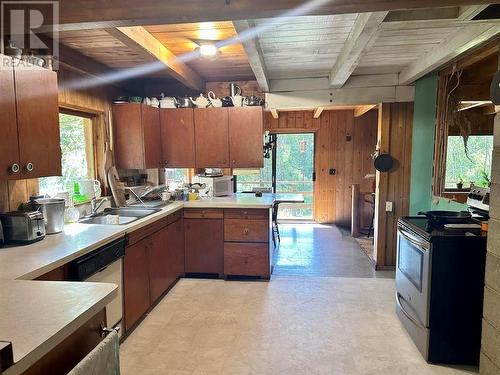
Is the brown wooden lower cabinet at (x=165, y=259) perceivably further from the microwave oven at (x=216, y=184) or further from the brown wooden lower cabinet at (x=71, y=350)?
the brown wooden lower cabinet at (x=71, y=350)

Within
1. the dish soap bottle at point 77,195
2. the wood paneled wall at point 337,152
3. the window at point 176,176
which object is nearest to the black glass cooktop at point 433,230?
the dish soap bottle at point 77,195

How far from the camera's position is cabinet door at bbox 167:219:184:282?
3.28 meters

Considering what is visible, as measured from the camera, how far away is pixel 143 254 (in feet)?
8.78

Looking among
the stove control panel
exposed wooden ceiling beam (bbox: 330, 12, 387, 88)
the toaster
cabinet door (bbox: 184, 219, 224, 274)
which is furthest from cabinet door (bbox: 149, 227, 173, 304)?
the stove control panel

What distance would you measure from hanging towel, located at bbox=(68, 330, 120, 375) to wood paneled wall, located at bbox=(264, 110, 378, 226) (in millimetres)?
5751

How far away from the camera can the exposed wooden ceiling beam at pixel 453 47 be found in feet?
7.35

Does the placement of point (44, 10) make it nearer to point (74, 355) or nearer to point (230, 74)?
point (74, 355)

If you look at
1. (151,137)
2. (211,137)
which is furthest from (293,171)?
(151,137)

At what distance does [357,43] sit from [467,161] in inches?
77.4

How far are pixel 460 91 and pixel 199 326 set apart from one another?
131 inches

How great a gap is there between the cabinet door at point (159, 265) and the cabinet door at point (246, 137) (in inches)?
50.9

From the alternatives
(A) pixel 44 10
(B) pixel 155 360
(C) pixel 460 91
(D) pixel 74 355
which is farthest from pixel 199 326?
(C) pixel 460 91

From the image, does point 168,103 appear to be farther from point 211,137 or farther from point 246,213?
point 246,213

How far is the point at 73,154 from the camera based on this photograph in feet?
9.72
